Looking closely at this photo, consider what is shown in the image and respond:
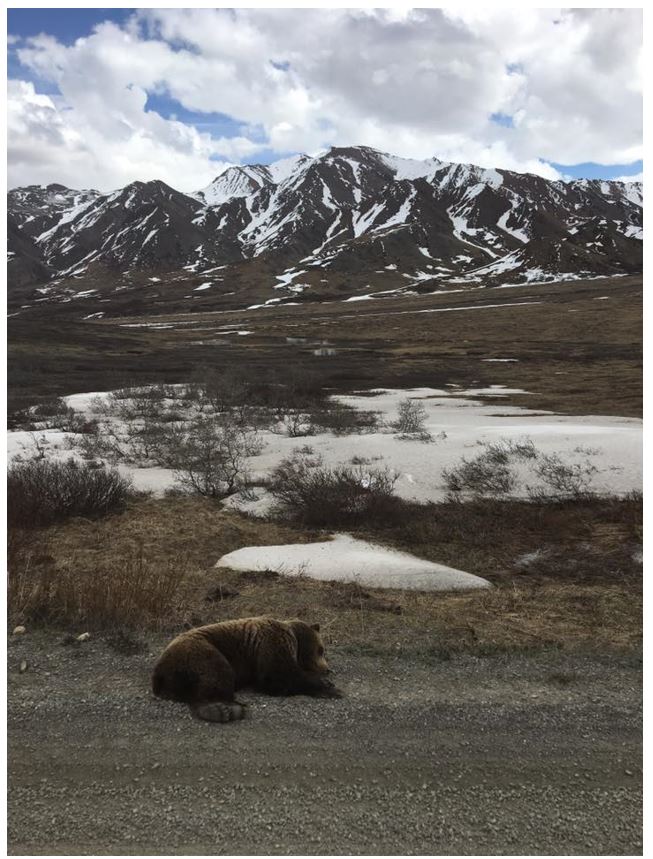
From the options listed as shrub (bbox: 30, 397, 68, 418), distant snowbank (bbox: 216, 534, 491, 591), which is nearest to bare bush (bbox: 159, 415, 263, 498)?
distant snowbank (bbox: 216, 534, 491, 591)

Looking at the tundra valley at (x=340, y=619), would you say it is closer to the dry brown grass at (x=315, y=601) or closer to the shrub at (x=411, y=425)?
the dry brown grass at (x=315, y=601)

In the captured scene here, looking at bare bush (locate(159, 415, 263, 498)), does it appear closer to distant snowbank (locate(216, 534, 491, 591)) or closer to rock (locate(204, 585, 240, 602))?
distant snowbank (locate(216, 534, 491, 591))

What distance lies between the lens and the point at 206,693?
4230 mm

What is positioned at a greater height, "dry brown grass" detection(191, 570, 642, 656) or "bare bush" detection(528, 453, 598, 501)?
"bare bush" detection(528, 453, 598, 501)

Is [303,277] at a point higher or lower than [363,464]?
higher

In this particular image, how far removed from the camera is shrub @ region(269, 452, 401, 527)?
10695 mm

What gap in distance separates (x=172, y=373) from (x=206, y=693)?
3679cm

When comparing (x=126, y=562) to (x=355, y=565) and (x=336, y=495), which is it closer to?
(x=355, y=565)

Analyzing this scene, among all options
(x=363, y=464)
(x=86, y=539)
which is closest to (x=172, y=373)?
(x=363, y=464)

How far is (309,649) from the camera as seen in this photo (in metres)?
4.84

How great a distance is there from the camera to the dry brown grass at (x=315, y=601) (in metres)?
5.79

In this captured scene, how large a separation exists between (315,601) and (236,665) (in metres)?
2.45

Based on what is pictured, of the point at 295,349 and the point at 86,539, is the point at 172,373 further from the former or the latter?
the point at 86,539

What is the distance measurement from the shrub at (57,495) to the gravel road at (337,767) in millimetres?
6258
